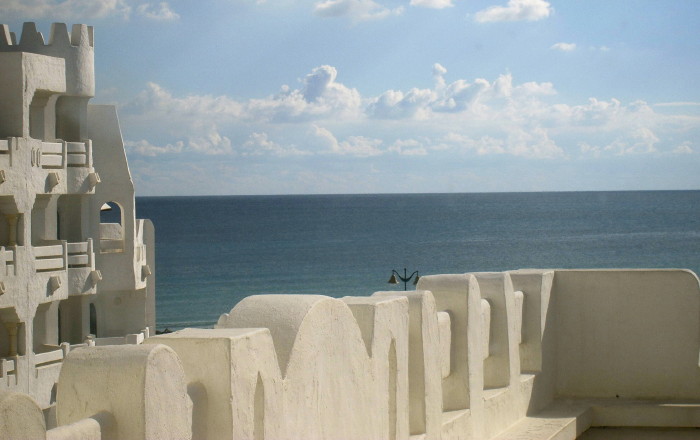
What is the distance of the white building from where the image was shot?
1905 centimetres

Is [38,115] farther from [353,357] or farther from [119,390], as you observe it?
[119,390]

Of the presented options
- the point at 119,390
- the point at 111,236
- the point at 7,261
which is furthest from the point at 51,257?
the point at 119,390

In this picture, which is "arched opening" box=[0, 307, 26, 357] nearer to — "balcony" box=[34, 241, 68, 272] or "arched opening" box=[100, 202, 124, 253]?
Result: "balcony" box=[34, 241, 68, 272]

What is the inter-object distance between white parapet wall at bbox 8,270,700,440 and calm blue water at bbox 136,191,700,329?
58023mm

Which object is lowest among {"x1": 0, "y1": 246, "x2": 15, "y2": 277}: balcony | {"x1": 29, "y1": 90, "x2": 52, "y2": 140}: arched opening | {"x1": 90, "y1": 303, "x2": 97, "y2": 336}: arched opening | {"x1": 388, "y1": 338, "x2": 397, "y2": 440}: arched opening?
{"x1": 90, "y1": 303, "x2": 97, "y2": 336}: arched opening

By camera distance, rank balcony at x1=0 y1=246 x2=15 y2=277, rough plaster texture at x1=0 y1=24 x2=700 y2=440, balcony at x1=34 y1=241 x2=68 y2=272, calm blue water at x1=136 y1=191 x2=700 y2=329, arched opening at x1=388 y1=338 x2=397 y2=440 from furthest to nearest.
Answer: calm blue water at x1=136 y1=191 x2=700 y2=329
balcony at x1=34 y1=241 x2=68 y2=272
balcony at x1=0 y1=246 x2=15 y2=277
arched opening at x1=388 y1=338 x2=397 y2=440
rough plaster texture at x1=0 y1=24 x2=700 y2=440

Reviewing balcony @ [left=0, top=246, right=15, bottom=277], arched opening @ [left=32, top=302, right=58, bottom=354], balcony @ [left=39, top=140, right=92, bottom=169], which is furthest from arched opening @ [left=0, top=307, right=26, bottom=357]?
balcony @ [left=39, top=140, right=92, bottom=169]

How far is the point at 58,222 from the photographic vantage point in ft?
76.3

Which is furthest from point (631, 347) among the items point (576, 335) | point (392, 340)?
point (392, 340)

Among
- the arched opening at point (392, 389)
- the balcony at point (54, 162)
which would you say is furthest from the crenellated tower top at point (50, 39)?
the arched opening at point (392, 389)

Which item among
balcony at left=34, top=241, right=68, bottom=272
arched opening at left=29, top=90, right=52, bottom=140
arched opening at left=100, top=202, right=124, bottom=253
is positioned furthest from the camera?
arched opening at left=100, top=202, right=124, bottom=253

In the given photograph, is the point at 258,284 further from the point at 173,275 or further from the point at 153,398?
the point at 153,398

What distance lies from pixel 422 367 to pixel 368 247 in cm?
10784

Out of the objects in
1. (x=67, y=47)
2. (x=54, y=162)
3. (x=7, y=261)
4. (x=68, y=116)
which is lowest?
(x=7, y=261)
